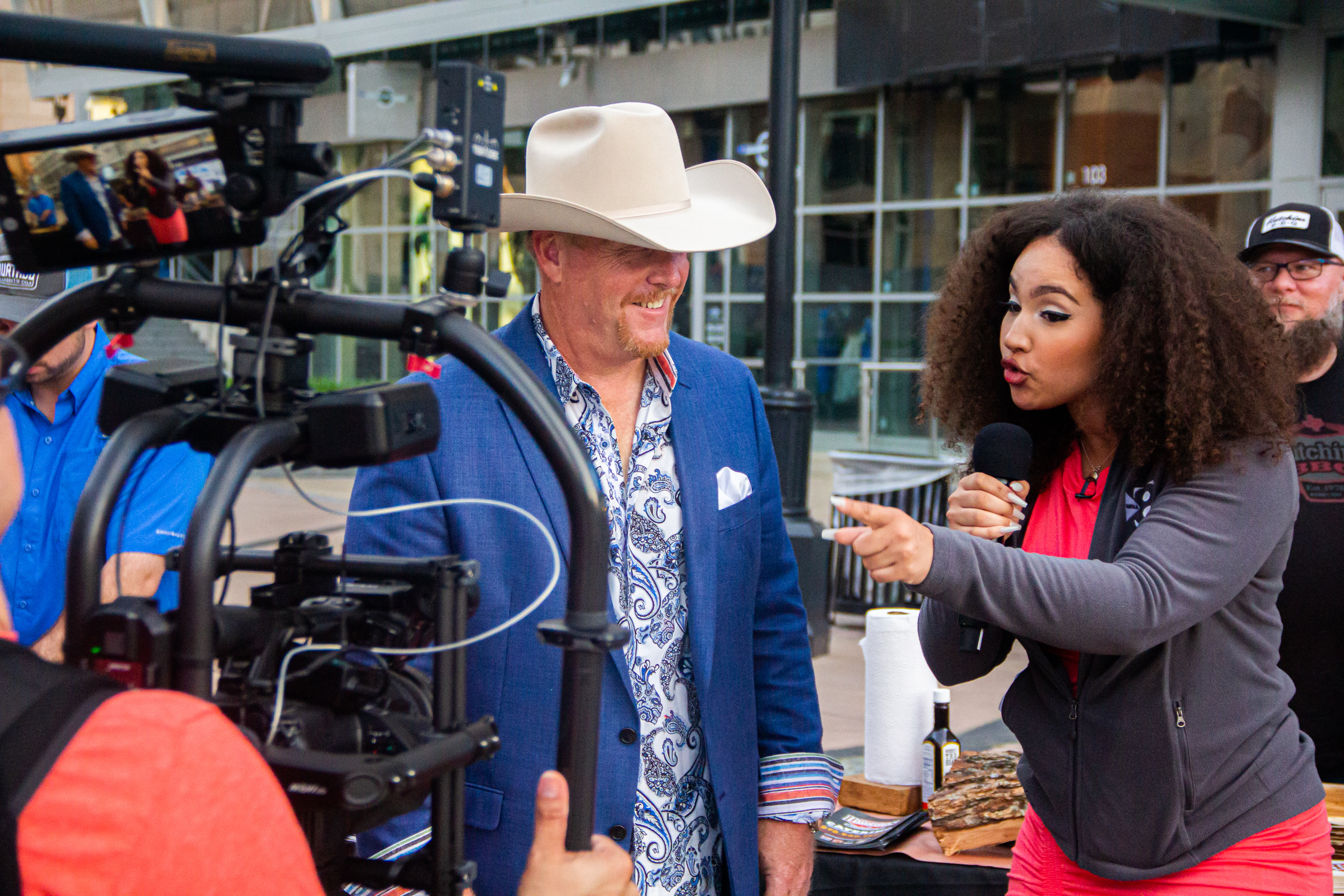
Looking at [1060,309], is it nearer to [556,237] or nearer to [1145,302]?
[1145,302]

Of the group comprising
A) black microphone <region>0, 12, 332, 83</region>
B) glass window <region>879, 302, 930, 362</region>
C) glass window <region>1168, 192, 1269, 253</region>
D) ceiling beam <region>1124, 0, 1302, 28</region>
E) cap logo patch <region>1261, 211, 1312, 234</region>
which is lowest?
black microphone <region>0, 12, 332, 83</region>

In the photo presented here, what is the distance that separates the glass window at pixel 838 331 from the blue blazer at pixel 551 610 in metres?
13.8

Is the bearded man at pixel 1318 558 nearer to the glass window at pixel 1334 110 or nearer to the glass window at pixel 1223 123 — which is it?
the glass window at pixel 1334 110

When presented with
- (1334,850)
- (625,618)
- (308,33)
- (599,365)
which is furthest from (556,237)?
(308,33)

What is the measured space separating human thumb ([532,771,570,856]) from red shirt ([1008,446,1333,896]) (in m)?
1.24

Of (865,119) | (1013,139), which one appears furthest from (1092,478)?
(865,119)

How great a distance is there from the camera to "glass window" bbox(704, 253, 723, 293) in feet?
56.3

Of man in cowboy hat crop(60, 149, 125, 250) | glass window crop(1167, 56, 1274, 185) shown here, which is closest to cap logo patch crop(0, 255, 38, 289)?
man in cowboy hat crop(60, 149, 125, 250)

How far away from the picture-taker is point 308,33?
15812 mm

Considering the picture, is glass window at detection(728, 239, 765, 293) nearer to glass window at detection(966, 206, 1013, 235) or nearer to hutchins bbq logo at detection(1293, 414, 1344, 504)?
glass window at detection(966, 206, 1013, 235)

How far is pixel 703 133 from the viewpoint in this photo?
663 inches

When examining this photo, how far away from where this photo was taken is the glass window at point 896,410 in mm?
15305

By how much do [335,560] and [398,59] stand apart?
19.0m

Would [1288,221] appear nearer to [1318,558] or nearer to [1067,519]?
[1318,558]
